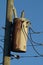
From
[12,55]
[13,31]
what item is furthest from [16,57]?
[13,31]

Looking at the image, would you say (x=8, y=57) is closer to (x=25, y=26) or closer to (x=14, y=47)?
(x=14, y=47)

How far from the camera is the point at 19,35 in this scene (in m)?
9.33

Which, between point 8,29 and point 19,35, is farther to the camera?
point 8,29

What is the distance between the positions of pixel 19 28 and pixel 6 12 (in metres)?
0.62

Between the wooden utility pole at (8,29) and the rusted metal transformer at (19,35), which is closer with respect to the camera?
the rusted metal transformer at (19,35)

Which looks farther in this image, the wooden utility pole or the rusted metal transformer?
the wooden utility pole

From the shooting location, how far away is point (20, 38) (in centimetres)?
928

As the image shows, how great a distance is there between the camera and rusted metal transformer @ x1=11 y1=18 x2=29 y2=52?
928cm

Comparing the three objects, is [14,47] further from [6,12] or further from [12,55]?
[6,12]

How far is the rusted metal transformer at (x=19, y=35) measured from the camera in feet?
30.5

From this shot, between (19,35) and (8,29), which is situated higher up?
(8,29)

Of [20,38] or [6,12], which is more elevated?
[6,12]

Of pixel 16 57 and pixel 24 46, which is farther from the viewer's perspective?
pixel 16 57

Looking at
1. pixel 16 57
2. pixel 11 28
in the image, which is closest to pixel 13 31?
pixel 11 28
